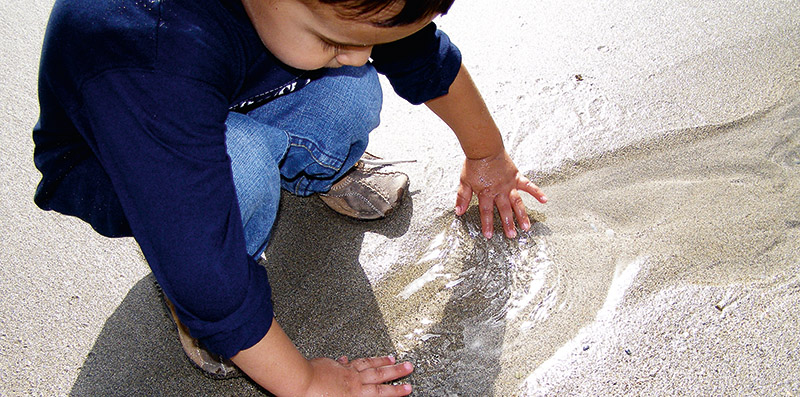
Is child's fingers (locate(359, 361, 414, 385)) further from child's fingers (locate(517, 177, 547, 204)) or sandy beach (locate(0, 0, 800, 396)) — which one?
child's fingers (locate(517, 177, 547, 204))

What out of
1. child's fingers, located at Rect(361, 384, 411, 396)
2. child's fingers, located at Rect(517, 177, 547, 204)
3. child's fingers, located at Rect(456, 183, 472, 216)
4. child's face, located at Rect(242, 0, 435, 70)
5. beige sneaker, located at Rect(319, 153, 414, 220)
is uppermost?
child's face, located at Rect(242, 0, 435, 70)

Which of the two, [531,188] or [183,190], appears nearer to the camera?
[183,190]

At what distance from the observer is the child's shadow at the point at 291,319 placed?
1435mm

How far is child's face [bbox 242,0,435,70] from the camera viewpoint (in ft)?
3.04

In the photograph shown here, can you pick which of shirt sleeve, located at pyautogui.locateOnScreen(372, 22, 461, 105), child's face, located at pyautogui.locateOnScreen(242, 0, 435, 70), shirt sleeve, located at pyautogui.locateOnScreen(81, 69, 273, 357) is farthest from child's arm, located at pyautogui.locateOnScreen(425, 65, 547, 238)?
shirt sleeve, located at pyautogui.locateOnScreen(81, 69, 273, 357)

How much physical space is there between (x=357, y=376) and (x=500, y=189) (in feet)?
2.15

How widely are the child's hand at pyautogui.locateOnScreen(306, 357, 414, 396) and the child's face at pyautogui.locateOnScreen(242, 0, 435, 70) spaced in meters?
0.63

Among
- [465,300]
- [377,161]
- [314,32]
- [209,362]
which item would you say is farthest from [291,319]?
[314,32]

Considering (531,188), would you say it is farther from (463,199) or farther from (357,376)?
(357,376)

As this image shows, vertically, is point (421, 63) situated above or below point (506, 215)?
above

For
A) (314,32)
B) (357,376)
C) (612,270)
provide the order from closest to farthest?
(314,32), (357,376), (612,270)

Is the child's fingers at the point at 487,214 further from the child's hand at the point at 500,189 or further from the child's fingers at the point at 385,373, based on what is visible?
the child's fingers at the point at 385,373

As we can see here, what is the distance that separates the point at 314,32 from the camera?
0.98 m

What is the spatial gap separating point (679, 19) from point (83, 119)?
6.54ft
